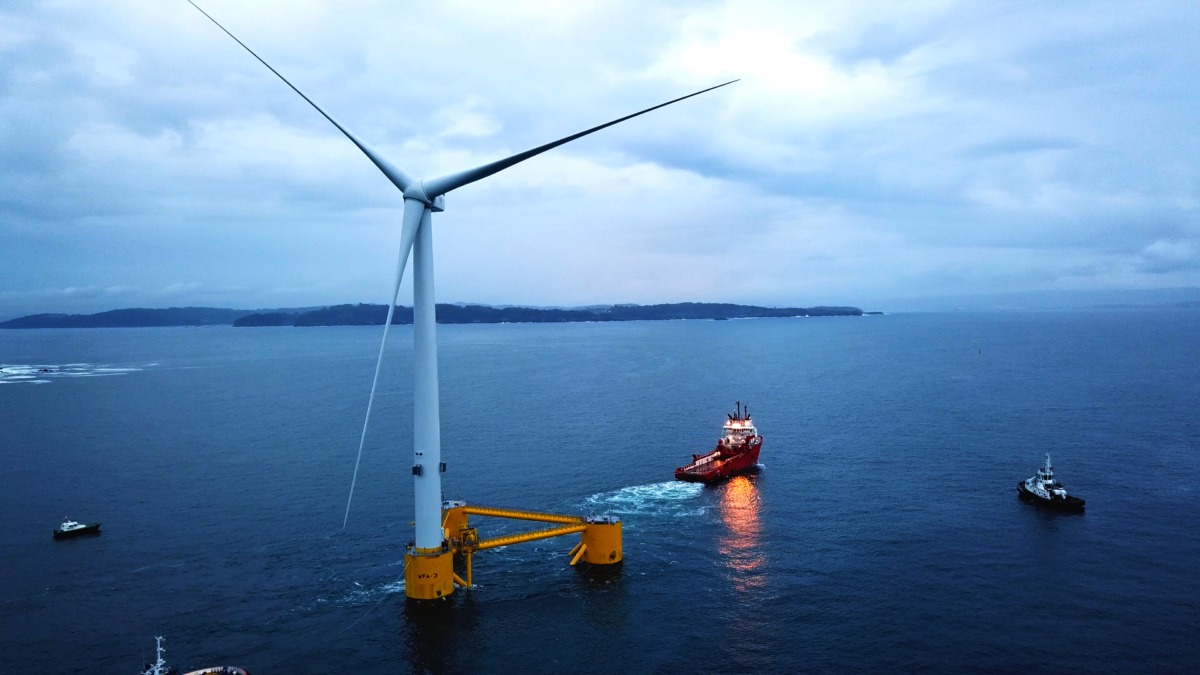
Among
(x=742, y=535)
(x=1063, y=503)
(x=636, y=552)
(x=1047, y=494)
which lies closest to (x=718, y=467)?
(x=742, y=535)

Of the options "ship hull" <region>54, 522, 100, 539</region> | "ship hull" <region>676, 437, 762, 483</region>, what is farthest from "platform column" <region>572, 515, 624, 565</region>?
"ship hull" <region>54, 522, 100, 539</region>

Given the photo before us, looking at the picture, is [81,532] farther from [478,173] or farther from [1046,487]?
[1046,487]

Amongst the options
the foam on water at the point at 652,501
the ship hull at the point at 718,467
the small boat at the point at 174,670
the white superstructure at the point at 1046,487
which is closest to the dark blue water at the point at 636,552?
the foam on water at the point at 652,501

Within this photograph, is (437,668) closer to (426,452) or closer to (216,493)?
(426,452)

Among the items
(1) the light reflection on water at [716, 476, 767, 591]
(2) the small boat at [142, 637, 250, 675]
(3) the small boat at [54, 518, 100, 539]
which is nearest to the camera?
(2) the small boat at [142, 637, 250, 675]

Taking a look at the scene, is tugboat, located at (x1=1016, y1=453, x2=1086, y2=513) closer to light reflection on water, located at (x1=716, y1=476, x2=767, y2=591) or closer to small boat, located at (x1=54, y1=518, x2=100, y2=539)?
light reflection on water, located at (x1=716, y1=476, x2=767, y2=591)

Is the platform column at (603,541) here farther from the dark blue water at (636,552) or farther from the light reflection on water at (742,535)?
the light reflection on water at (742,535)


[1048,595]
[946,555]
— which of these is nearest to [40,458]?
[946,555]
